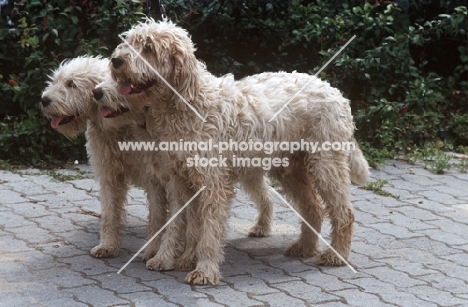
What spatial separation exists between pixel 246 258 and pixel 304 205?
0.59 metres

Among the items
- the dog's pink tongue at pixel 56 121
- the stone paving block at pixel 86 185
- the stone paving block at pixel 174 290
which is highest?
the dog's pink tongue at pixel 56 121

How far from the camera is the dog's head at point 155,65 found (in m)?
5.43

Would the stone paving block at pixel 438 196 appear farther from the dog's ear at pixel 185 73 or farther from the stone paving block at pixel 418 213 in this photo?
the dog's ear at pixel 185 73

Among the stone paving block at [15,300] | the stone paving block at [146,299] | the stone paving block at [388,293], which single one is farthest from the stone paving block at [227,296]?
the stone paving block at [15,300]

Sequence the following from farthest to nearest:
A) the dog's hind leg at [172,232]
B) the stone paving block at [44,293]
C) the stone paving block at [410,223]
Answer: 1. the stone paving block at [410,223]
2. the dog's hind leg at [172,232]
3. the stone paving block at [44,293]

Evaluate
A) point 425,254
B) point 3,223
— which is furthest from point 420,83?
point 3,223

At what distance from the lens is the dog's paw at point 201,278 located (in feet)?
18.3

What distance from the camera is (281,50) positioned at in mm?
9734

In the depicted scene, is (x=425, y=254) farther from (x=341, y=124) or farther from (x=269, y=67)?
(x=269, y=67)

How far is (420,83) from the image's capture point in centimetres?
957

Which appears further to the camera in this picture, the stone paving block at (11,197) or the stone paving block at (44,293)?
the stone paving block at (11,197)

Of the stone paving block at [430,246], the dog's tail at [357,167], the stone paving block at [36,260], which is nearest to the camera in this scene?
the stone paving block at [36,260]

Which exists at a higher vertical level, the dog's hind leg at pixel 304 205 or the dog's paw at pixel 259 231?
the dog's hind leg at pixel 304 205

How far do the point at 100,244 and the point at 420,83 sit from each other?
475 cm
